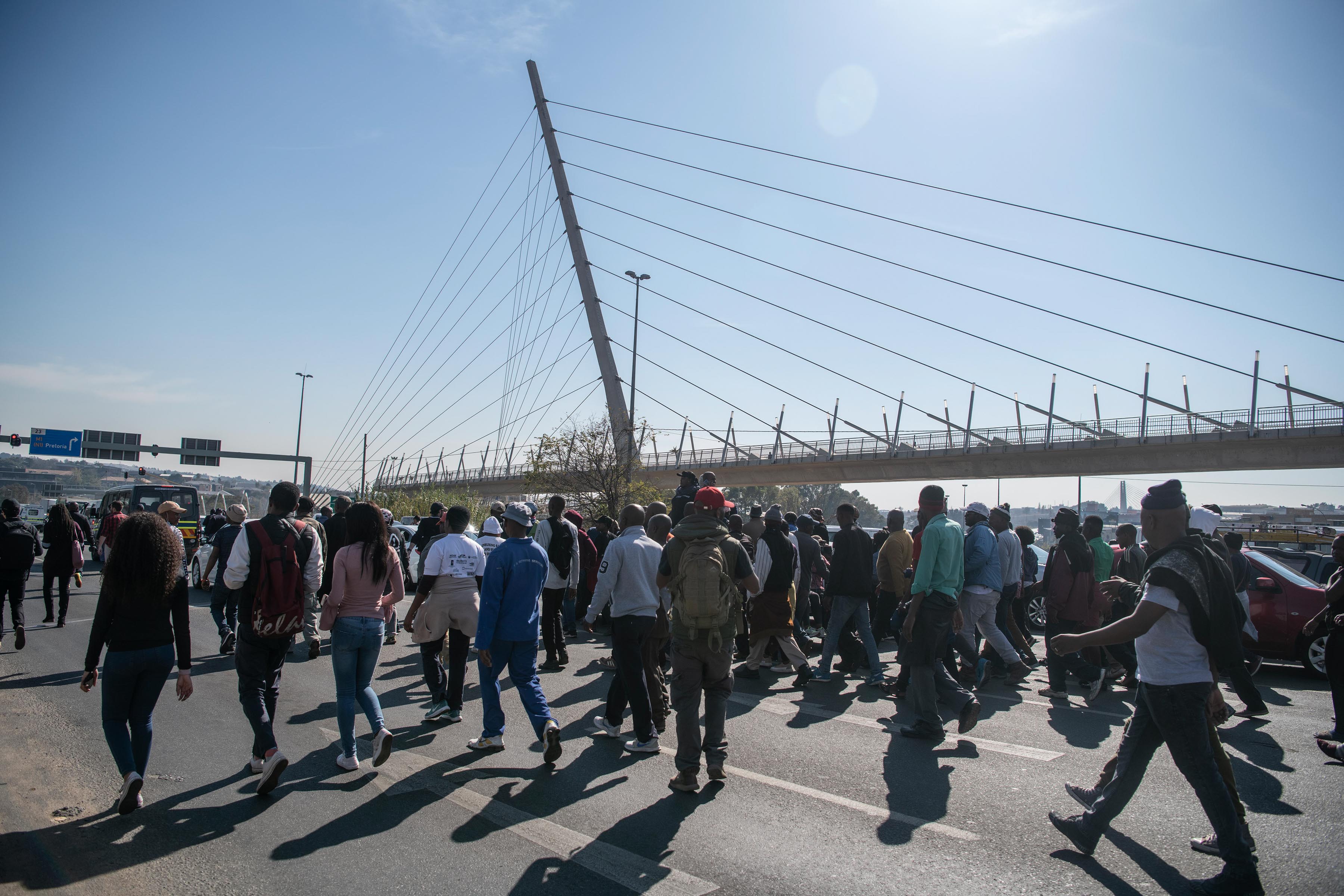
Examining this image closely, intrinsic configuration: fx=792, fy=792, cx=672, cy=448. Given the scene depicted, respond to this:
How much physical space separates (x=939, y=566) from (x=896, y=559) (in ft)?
9.46

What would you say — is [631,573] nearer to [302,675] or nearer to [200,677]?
[302,675]

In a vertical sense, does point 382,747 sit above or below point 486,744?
above

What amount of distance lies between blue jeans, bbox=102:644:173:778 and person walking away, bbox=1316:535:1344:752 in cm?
813

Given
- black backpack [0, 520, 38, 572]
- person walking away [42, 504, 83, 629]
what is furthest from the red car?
person walking away [42, 504, 83, 629]

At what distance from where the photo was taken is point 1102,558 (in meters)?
8.94

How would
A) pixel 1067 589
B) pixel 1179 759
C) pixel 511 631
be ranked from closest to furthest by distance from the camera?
Answer: pixel 1179 759 → pixel 511 631 → pixel 1067 589

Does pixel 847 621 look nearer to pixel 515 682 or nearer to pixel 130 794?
pixel 515 682

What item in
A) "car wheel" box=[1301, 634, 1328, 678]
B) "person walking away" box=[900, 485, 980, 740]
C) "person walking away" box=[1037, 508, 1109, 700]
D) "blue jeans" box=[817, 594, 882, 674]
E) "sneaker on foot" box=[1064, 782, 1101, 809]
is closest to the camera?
"sneaker on foot" box=[1064, 782, 1101, 809]

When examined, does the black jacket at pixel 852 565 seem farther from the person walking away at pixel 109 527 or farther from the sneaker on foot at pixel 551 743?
the person walking away at pixel 109 527

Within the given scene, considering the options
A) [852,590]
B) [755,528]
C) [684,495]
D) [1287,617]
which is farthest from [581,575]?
[1287,617]

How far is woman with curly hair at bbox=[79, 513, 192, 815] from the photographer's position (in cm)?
452

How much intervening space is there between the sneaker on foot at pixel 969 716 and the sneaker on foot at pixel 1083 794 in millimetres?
1575

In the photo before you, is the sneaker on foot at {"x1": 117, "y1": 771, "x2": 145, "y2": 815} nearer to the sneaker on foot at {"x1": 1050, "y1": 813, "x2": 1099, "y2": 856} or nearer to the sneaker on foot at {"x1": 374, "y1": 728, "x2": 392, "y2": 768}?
the sneaker on foot at {"x1": 374, "y1": 728, "x2": 392, "y2": 768}

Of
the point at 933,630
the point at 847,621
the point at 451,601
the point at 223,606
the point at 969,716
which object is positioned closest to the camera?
the point at 969,716
